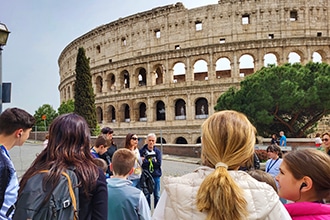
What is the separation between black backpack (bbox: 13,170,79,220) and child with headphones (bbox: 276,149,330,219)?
134 centimetres

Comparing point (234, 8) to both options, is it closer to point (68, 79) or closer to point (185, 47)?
point (185, 47)

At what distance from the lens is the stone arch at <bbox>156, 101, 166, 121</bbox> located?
34297mm

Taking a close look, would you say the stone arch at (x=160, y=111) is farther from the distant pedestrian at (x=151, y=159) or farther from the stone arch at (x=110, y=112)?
the distant pedestrian at (x=151, y=159)

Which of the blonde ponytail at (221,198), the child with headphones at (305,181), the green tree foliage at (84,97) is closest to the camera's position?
the blonde ponytail at (221,198)

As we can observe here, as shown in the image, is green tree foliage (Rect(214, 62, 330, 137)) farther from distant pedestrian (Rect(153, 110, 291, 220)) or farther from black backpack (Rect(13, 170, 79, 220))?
black backpack (Rect(13, 170, 79, 220))

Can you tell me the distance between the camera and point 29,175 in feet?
6.07

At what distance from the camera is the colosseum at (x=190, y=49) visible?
1178 inches

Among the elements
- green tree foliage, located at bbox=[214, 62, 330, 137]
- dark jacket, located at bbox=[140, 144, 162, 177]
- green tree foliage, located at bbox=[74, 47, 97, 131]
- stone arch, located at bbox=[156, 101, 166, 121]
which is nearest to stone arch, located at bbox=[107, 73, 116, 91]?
stone arch, located at bbox=[156, 101, 166, 121]

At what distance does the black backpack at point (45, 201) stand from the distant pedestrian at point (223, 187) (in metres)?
0.53

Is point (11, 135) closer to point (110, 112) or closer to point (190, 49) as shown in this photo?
point (190, 49)

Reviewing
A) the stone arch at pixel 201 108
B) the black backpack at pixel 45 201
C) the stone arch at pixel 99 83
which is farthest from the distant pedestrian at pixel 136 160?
the stone arch at pixel 99 83

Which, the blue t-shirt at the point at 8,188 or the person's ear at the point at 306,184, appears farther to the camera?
the blue t-shirt at the point at 8,188

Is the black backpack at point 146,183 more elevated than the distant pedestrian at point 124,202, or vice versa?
the distant pedestrian at point 124,202

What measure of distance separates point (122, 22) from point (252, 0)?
15.3 metres
